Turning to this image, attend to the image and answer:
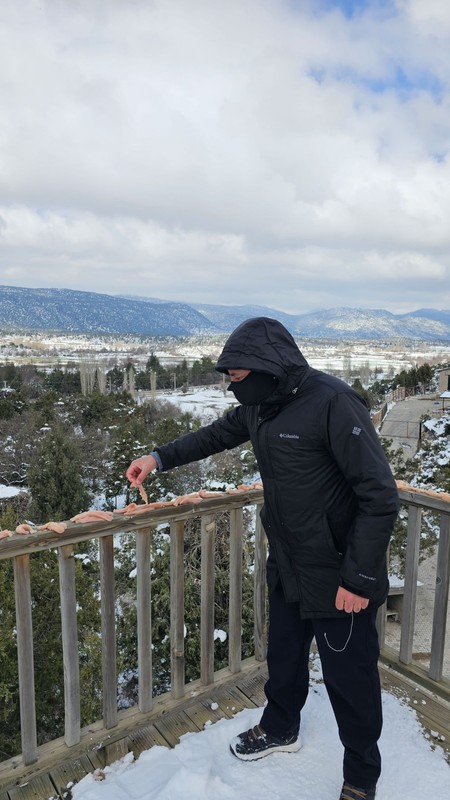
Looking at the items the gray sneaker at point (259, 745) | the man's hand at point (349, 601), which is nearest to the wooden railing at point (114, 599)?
the gray sneaker at point (259, 745)

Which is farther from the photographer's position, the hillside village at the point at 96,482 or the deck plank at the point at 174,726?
the hillside village at the point at 96,482

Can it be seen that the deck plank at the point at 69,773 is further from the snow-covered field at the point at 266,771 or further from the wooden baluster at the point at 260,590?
the wooden baluster at the point at 260,590

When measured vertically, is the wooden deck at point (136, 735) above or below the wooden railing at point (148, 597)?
below

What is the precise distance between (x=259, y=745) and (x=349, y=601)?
0.83 m

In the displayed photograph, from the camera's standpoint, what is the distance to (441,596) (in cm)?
209

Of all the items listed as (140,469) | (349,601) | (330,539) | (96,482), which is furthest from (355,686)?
(96,482)

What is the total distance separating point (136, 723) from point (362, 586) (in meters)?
1.21

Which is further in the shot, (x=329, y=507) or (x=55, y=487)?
(x=55, y=487)

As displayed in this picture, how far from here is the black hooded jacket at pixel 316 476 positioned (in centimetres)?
133

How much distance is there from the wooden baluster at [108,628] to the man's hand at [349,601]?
82 cm

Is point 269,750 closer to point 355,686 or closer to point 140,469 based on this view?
point 355,686

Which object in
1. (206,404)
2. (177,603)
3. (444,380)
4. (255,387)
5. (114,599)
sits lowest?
(206,404)

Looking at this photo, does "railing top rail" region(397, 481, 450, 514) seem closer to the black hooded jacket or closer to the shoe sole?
the black hooded jacket

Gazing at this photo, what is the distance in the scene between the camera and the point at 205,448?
191cm
